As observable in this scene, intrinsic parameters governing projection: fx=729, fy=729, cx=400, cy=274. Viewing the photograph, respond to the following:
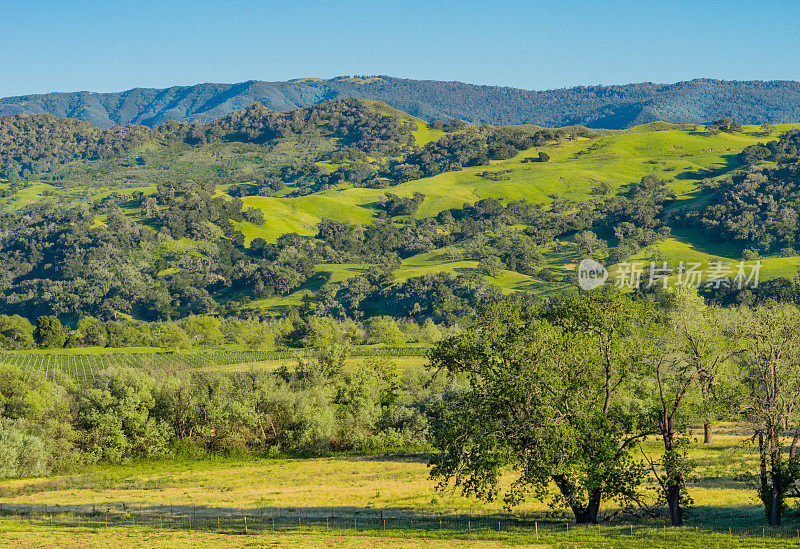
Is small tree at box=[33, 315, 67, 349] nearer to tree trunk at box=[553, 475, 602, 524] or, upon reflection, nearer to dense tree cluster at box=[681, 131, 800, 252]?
tree trunk at box=[553, 475, 602, 524]

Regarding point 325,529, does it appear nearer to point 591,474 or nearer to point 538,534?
point 538,534

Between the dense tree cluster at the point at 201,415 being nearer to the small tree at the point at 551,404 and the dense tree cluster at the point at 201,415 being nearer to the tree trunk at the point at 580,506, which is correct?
the tree trunk at the point at 580,506

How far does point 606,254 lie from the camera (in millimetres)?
190625

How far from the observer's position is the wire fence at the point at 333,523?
3131cm

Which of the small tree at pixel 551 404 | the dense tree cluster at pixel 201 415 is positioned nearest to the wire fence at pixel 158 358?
the dense tree cluster at pixel 201 415

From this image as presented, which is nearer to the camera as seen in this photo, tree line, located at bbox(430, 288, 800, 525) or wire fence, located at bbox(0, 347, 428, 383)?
tree line, located at bbox(430, 288, 800, 525)

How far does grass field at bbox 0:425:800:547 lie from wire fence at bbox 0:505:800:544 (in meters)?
0.07

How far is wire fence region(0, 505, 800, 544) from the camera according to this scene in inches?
1233

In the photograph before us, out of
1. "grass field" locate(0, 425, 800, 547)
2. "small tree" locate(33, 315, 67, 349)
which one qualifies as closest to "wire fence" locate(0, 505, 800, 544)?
"grass field" locate(0, 425, 800, 547)

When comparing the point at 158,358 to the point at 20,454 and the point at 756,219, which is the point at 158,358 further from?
the point at 756,219

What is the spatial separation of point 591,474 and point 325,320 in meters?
119

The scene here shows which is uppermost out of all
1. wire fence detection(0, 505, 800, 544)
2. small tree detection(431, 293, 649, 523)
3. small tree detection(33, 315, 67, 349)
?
small tree detection(431, 293, 649, 523)

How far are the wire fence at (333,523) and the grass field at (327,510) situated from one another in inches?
2.9

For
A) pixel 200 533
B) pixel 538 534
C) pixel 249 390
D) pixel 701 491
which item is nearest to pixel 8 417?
pixel 249 390
